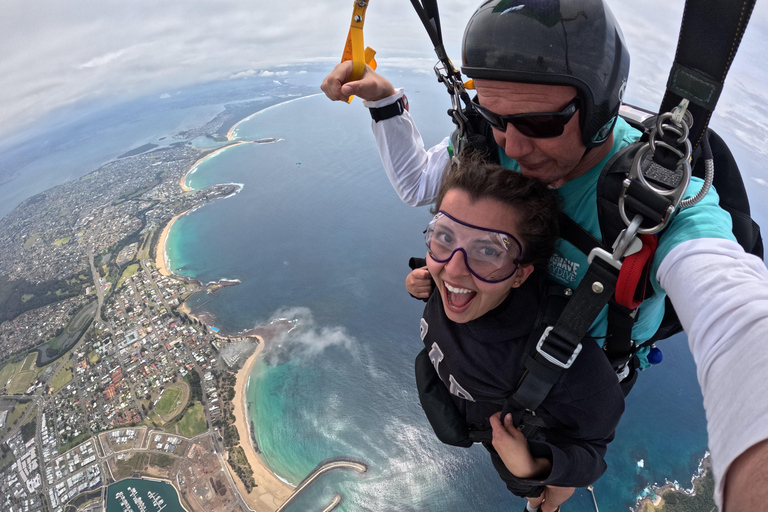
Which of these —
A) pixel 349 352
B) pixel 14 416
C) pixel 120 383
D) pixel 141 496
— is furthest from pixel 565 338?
pixel 14 416

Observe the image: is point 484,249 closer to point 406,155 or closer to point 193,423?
point 406,155

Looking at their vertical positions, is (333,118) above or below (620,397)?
below

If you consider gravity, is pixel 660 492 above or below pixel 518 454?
below

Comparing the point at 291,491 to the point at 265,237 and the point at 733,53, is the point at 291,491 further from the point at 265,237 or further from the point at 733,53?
the point at 265,237

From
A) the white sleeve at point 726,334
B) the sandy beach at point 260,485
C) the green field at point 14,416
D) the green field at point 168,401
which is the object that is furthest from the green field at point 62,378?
the white sleeve at point 726,334

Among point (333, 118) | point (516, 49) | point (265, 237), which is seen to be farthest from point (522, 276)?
point (333, 118)

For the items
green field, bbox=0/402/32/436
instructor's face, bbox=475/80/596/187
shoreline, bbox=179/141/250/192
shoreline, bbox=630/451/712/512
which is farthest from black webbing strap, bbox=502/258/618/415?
shoreline, bbox=179/141/250/192

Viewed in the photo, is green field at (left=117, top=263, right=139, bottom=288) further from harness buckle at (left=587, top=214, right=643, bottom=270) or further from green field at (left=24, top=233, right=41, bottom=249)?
harness buckle at (left=587, top=214, right=643, bottom=270)
